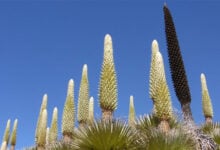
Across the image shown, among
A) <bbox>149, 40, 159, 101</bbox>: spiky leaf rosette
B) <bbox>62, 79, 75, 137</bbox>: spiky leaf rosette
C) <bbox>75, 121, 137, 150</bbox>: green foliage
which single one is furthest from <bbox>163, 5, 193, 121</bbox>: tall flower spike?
<bbox>62, 79, 75, 137</bbox>: spiky leaf rosette

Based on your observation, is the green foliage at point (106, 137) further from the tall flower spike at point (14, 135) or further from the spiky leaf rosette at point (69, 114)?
the tall flower spike at point (14, 135)

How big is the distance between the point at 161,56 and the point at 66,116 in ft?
14.6

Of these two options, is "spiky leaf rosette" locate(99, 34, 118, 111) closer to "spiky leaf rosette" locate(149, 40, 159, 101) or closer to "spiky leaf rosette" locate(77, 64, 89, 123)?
"spiky leaf rosette" locate(149, 40, 159, 101)

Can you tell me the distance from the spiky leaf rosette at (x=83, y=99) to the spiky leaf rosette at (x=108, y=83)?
3010 millimetres

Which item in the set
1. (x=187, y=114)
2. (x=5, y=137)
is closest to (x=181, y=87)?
(x=187, y=114)

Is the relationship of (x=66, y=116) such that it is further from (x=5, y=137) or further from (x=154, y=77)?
(x=5, y=137)

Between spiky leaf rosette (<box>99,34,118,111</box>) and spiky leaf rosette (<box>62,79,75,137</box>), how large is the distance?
11.6 ft

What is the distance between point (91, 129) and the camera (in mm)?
8938

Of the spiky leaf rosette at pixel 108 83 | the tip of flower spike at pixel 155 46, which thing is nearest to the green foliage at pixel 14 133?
the spiky leaf rosette at pixel 108 83

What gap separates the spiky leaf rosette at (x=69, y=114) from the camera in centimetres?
1288

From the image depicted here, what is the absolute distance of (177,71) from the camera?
28.1ft

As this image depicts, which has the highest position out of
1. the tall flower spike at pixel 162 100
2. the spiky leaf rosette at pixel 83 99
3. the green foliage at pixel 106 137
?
the spiky leaf rosette at pixel 83 99

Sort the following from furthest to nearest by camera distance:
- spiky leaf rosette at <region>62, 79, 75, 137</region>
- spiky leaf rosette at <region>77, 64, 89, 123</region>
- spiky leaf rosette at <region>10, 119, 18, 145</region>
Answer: spiky leaf rosette at <region>10, 119, 18, 145</region>, spiky leaf rosette at <region>77, 64, 89, 123</region>, spiky leaf rosette at <region>62, 79, 75, 137</region>

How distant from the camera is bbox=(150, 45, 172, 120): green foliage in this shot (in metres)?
9.75
